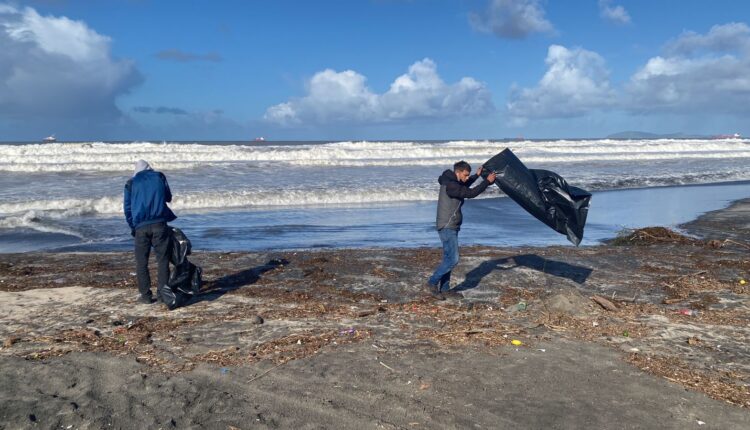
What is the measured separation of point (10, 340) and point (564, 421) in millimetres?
5199

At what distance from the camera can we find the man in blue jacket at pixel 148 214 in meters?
7.33

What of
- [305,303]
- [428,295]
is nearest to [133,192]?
[305,303]

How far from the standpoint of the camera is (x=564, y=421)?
15.2ft

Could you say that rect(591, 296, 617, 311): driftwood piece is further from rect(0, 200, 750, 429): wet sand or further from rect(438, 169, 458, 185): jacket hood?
rect(438, 169, 458, 185): jacket hood

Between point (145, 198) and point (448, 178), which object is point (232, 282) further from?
point (448, 178)

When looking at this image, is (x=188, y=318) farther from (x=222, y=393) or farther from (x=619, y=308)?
(x=619, y=308)

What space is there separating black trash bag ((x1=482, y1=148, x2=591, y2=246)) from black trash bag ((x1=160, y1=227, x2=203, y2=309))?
3864 millimetres

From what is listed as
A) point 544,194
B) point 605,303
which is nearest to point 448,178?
point 544,194

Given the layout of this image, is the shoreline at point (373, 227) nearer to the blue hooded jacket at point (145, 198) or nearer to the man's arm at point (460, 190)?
the blue hooded jacket at point (145, 198)

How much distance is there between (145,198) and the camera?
7.32m

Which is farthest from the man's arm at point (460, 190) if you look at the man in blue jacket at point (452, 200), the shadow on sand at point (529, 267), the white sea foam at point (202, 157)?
the white sea foam at point (202, 157)

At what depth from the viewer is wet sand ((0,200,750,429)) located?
4.75 m

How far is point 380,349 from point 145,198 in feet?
10.9

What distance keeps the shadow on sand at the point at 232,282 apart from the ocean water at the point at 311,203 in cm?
280
